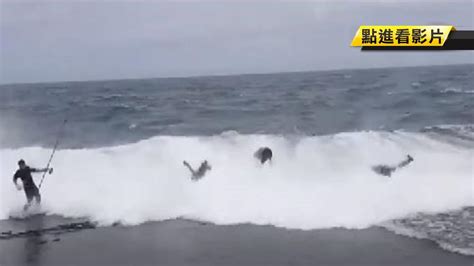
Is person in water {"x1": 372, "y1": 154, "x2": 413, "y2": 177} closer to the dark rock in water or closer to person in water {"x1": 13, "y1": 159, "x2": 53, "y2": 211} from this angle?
the dark rock in water

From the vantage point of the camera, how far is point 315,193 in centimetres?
1452

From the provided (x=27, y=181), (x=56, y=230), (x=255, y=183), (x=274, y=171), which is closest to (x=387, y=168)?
(x=274, y=171)

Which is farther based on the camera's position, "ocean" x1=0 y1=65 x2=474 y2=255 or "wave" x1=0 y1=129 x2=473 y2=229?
"wave" x1=0 y1=129 x2=473 y2=229

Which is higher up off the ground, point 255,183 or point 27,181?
point 255,183

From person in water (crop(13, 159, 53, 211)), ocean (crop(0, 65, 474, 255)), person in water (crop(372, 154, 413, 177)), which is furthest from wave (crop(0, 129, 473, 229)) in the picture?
person in water (crop(13, 159, 53, 211))

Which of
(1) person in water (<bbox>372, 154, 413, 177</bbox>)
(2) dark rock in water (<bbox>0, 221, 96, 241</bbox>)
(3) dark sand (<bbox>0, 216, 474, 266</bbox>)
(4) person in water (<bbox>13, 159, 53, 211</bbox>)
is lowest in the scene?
(3) dark sand (<bbox>0, 216, 474, 266</bbox>)

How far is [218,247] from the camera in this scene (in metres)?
10.4

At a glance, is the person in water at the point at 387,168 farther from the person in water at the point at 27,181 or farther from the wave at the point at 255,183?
the person in water at the point at 27,181

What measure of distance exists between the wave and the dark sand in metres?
0.84

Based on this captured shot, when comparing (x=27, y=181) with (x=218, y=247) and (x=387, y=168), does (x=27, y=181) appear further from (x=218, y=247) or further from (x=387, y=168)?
(x=387, y=168)

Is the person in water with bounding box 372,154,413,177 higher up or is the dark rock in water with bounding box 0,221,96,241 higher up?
the person in water with bounding box 372,154,413,177

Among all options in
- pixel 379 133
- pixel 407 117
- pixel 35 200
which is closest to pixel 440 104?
pixel 407 117

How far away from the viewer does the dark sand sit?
377 inches

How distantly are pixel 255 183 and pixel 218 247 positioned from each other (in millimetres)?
5429
